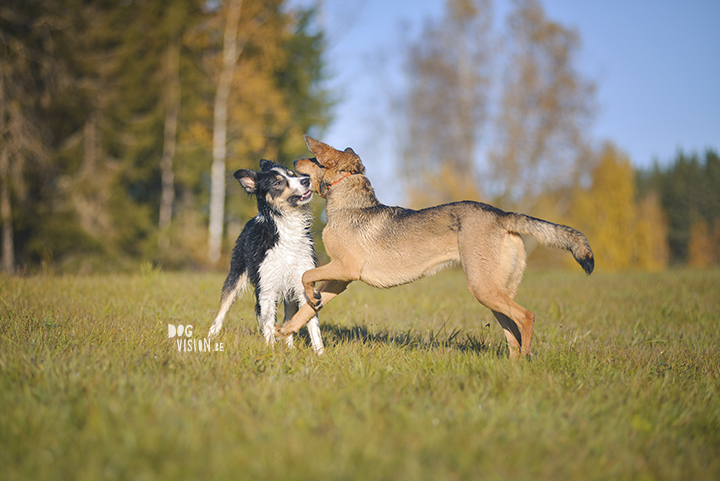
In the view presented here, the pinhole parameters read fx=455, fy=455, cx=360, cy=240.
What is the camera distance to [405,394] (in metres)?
3.04

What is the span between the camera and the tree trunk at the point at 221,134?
1636cm

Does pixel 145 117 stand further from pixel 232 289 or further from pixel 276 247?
pixel 276 247

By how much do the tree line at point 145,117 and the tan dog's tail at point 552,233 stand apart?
13741 mm

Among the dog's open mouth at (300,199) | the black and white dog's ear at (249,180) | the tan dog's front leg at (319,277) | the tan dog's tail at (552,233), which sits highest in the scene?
the black and white dog's ear at (249,180)

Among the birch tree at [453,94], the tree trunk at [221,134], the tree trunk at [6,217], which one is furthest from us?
the birch tree at [453,94]

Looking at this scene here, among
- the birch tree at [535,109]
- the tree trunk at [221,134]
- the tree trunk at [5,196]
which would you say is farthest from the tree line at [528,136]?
the tree trunk at [5,196]

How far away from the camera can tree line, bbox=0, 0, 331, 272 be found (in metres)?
16.1

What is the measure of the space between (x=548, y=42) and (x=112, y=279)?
21.6 meters

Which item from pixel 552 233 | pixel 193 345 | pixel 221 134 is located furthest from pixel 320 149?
pixel 221 134

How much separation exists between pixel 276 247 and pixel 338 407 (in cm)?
262

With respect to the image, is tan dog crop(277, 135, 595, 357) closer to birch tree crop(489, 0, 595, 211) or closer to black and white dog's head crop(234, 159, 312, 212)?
black and white dog's head crop(234, 159, 312, 212)

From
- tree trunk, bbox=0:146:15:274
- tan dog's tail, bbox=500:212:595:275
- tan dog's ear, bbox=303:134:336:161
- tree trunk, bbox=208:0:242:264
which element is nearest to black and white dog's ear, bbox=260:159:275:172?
tan dog's ear, bbox=303:134:336:161

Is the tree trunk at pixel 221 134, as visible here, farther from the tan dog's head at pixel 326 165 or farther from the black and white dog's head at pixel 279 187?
the tan dog's head at pixel 326 165

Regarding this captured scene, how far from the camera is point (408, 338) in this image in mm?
5383
